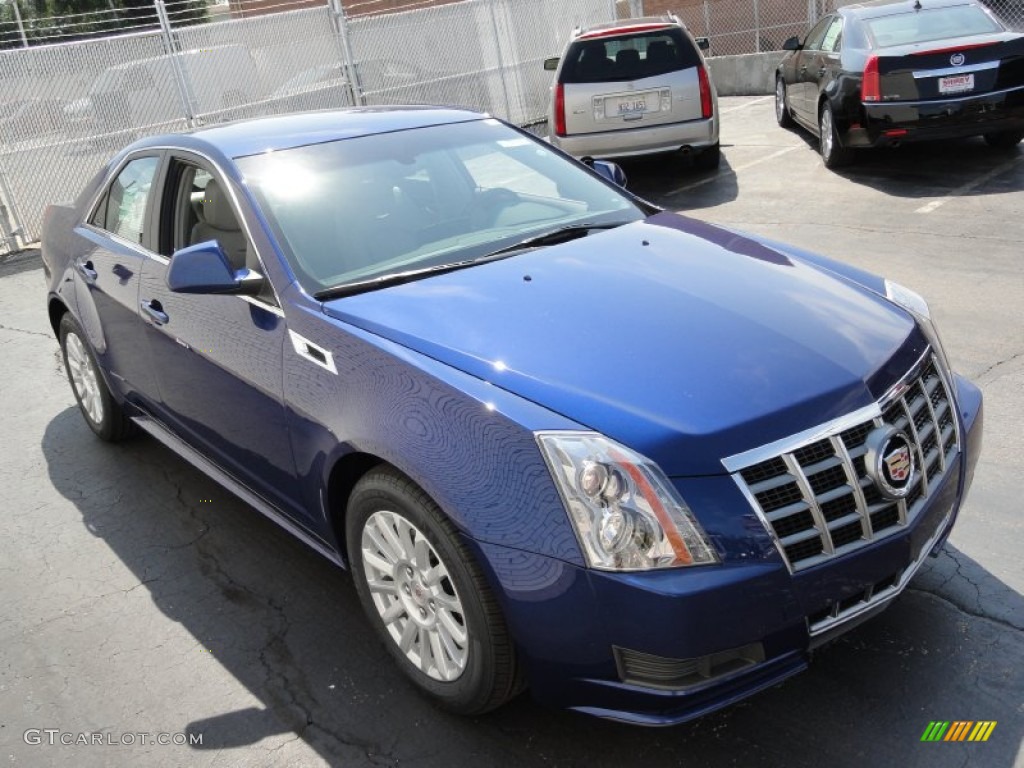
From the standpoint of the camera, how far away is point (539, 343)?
3.02m

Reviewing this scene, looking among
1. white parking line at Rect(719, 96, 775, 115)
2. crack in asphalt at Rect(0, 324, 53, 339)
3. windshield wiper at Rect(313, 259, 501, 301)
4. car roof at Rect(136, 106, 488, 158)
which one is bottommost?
white parking line at Rect(719, 96, 775, 115)

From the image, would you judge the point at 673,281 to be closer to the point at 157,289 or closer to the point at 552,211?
Answer: the point at 552,211

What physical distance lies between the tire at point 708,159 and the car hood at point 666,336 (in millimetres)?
7856

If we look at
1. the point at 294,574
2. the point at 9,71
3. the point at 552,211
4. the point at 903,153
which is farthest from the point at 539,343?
the point at 9,71

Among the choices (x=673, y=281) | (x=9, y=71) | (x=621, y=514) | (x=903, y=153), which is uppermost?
(x=9, y=71)

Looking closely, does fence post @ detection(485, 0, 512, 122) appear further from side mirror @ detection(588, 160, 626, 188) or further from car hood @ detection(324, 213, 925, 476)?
car hood @ detection(324, 213, 925, 476)

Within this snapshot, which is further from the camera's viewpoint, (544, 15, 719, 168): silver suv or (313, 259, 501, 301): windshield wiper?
(544, 15, 719, 168): silver suv

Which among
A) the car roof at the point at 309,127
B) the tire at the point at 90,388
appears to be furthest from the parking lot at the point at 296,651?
the car roof at the point at 309,127

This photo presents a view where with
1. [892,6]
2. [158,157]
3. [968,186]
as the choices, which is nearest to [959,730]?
[158,157]

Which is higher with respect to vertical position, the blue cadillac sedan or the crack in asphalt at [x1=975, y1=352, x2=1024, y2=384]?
the blue cadillac sedan

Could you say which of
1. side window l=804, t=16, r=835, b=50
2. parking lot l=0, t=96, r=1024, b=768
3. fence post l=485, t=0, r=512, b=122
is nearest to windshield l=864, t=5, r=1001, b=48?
side window l=804, t=16, r=835, b=50

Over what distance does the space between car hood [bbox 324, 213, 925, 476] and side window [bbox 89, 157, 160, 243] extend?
5.70 ft

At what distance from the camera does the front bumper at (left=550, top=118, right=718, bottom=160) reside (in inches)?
417

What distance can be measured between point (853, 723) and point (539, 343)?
1376 mm
